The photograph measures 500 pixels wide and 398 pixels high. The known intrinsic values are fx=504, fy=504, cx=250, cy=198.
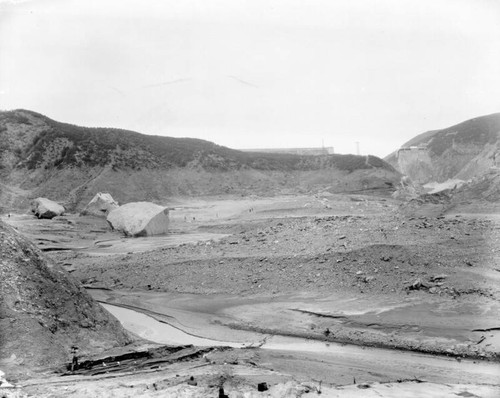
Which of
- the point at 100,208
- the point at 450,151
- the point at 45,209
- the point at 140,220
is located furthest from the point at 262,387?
the point at 450,151

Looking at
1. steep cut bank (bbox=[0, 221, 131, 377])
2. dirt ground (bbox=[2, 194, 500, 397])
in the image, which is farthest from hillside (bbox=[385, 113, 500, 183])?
steep cut bank (bbox=[0, 221, 131, 377])

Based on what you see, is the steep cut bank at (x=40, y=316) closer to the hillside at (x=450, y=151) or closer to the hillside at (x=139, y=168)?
the hillside at (x=139, y=168)

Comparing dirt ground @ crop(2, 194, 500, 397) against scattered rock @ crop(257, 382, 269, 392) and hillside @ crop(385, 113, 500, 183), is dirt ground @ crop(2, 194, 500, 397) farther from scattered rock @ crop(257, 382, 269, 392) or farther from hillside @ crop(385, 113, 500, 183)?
hillside @ crop(385, 113, 500, 183)

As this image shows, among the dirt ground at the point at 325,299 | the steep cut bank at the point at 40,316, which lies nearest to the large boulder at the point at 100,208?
the dirt ground at the point at 325,299

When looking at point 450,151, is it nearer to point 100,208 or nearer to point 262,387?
point 100,208

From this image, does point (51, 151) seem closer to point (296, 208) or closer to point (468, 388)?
point (296, 208)

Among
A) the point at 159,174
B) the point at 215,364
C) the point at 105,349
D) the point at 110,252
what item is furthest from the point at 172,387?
the point at 159,174
